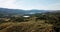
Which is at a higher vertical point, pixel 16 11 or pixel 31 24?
pixel 16 11

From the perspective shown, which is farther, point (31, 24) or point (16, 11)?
point (16, 11)

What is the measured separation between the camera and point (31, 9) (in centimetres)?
324

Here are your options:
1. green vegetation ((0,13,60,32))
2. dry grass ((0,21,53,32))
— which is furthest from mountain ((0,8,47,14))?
dry grass ((0,21,53,32))

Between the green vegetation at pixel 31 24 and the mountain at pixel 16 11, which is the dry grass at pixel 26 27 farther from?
the mountain at pixel 16 11

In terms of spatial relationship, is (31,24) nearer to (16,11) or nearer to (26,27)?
(26,27)

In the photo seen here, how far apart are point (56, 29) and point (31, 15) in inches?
34.3

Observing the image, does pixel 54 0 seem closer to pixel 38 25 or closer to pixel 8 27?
pixel 38 25

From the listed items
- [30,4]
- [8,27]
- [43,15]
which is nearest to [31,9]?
[30,4]

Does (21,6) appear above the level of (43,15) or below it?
above

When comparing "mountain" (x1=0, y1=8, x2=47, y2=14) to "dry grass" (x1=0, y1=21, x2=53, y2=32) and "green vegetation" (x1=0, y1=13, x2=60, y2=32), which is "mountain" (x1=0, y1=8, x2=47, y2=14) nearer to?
"green vegetation" (x1=0, y1=13, x2=60, y2=32)

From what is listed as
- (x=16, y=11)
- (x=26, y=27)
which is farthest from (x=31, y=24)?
(x=16, y=11)

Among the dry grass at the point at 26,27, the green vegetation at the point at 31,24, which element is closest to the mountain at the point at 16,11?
the green vegetation at the point at 31,24

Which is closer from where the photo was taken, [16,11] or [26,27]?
[26,27]

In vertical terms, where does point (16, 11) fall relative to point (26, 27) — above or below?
above
